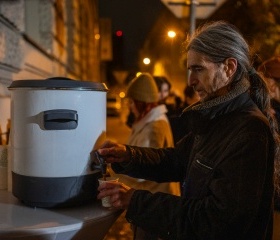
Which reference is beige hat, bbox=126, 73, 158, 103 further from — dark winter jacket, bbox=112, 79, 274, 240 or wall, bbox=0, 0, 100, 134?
dark winter jacket, bbox=112, 79, 274, 240

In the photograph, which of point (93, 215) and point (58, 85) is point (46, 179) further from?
point (58, 85)

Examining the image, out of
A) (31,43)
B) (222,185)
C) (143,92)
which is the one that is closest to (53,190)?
(222,185)

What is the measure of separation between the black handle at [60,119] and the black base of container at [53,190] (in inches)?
8.2

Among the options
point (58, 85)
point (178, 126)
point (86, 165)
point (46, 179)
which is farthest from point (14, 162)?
point (178, 126)

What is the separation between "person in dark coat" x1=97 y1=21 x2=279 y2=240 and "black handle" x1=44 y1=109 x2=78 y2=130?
0.23 meters

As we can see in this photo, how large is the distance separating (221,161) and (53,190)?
664mm

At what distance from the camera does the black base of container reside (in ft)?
5.18

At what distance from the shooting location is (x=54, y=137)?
5.03ft

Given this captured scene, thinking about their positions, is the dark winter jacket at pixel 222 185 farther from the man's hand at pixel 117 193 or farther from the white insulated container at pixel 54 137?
the white insulated container at pixel 54 137

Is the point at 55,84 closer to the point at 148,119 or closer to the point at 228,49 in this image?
the point at 228,49

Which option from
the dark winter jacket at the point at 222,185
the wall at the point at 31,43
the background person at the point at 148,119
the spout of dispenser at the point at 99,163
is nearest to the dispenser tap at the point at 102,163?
the spout of dispenser at the point at 99,163

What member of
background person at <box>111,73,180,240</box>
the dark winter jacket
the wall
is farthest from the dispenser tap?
the wall

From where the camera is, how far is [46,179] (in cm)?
157

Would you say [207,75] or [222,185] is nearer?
[222,185]
